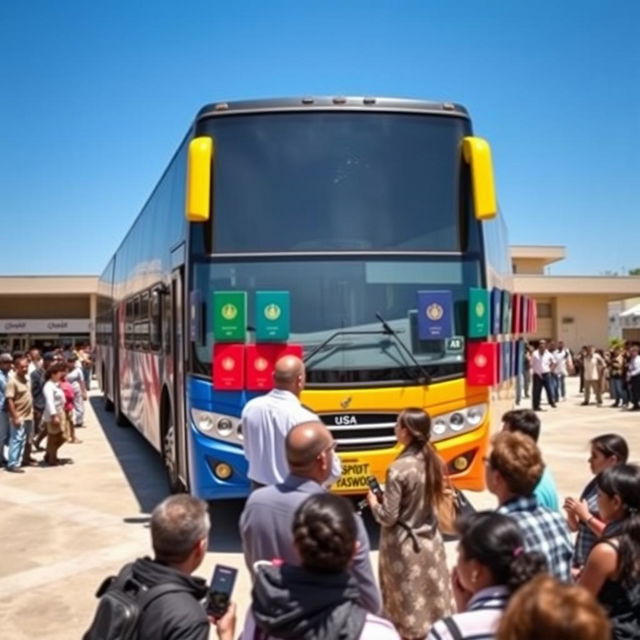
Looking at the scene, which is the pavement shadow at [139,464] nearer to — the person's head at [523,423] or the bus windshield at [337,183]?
the bus windshield at [337,183]

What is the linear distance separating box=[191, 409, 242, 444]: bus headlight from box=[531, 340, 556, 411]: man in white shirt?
14746 mm

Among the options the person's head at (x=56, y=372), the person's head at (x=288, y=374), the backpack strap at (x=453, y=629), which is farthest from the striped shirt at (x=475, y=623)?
the person's head at (x=56, y=372)

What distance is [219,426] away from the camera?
21.6 ft

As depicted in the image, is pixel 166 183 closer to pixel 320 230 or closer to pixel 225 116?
pixel 225 116

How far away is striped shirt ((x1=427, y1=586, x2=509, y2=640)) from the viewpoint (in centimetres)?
212

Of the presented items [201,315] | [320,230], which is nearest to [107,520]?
[201,315]

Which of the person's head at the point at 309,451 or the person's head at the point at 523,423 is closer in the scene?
the person's head at the point at 309,451

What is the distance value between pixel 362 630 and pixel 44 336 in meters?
48.4

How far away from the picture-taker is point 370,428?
21.3 feet

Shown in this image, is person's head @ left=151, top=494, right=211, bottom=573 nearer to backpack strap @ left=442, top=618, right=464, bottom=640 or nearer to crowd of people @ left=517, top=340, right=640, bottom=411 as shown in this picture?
backpack strap @ left=442, top=618, right=464, bottom=640

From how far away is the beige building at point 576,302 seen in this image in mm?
46250

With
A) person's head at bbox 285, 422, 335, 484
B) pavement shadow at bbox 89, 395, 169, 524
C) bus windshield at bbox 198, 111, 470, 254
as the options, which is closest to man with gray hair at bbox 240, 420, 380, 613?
person's head at bbox 285, 422, 335, 484

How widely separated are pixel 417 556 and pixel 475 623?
2021mm

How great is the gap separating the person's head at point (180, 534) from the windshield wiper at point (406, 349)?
412 centimetres
